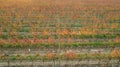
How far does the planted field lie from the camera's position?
16.0m

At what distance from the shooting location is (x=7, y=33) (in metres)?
20.0

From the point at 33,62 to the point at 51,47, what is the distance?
254cm

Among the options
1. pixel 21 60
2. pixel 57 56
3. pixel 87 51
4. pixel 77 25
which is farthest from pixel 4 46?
pixel 77 25

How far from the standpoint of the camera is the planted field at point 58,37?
16.0 m

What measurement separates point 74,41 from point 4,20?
7871 mm

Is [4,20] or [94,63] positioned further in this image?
[4,20]

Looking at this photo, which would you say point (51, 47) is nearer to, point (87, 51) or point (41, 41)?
point (41, 41)

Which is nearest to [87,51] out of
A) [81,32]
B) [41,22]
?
[81,32]

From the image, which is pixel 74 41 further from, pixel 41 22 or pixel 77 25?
pixel 41 22

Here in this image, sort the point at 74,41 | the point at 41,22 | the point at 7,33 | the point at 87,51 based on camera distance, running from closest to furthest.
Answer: the point at 87,51 < the point at 74,41 < the point at 7,33 < the point at 41,22

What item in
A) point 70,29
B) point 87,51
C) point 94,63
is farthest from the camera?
point 70,29

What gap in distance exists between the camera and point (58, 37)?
19.3m

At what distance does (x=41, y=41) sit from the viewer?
18.2 meters

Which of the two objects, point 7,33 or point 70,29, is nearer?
point 7,33
